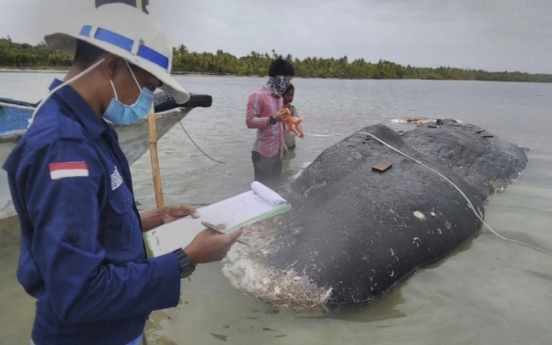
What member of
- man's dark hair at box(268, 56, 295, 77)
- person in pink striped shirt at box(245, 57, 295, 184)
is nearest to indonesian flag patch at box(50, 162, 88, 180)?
person in pink striped shirt at box(245, 57, 295, 184)

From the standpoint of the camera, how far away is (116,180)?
149 centimetres

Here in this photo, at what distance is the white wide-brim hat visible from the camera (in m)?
1.44

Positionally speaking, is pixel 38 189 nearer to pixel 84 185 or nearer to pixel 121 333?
pixel 84 185

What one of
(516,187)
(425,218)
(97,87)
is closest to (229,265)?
(425,218)

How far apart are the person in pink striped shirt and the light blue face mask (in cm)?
417

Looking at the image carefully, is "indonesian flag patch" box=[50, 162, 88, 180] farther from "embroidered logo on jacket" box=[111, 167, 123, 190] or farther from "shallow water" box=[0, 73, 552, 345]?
"shallow water" box=[0, 73, 552, 345]

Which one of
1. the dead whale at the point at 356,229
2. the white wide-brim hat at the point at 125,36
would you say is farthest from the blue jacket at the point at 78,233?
the dead whale at the point at 356,229

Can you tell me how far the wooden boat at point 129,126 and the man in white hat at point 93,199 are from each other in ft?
13.6

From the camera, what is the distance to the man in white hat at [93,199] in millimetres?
1256

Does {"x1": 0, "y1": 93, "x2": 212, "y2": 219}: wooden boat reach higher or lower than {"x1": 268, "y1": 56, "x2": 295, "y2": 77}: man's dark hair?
lower

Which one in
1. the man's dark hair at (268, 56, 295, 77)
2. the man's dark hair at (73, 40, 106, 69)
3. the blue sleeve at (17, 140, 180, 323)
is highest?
the man's dark hair at (73, 40, 106, 69)

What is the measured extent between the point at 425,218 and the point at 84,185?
3426 millimetres

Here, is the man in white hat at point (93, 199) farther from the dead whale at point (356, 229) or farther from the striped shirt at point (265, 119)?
the striped shirt at point (265, 119)

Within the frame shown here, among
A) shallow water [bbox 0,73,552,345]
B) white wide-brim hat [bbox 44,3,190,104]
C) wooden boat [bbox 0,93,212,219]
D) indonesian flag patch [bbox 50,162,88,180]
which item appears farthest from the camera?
wooden boat [bbox 0,93,212,219]
